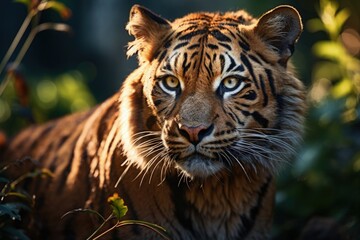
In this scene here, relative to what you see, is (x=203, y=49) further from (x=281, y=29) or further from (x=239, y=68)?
(x=281, y=29)

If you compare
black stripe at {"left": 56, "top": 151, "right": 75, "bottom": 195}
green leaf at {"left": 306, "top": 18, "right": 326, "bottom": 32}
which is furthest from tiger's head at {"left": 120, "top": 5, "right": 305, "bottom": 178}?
green leaf at {"left": 306, "top": 18, "right": 326, "bottom": 32}

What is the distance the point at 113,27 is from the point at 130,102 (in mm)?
7506

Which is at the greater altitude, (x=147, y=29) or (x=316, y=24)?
(x=147, y=29)

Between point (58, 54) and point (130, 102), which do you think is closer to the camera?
point (130, 102)

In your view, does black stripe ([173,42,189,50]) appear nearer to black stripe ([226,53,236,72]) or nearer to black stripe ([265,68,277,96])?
black stripe ([226,53,236,72])

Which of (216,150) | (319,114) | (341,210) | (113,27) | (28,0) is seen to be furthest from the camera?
(113,27)

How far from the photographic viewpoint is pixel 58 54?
1346 centimetres

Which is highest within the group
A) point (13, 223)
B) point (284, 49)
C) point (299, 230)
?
point (284, 49)

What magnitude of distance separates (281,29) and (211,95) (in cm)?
63

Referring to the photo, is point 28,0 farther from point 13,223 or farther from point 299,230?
point 299,230

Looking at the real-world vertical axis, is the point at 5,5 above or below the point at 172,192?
above

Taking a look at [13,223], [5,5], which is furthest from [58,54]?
[13,223]

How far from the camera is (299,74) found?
8469mm

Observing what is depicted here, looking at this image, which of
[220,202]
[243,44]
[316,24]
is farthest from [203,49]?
[316,24]
